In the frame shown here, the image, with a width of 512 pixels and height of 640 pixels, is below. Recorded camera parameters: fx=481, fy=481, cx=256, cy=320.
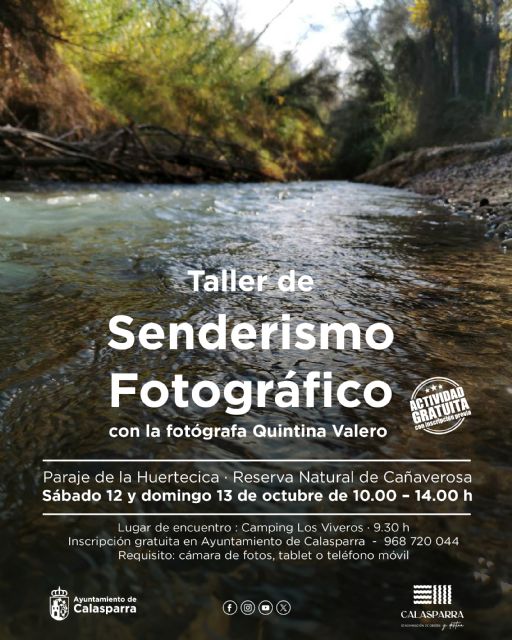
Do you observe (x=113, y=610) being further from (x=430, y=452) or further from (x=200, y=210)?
(x=200, y=210)

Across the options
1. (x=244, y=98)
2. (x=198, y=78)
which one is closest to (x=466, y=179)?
(x=198, y=78)

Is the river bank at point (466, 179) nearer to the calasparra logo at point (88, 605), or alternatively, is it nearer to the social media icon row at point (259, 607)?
the social media icon row at point (259, 607)

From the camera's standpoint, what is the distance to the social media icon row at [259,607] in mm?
662

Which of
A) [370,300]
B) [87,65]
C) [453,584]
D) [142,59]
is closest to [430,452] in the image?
[453,584]

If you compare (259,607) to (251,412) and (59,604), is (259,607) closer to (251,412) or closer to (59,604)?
(59,604)

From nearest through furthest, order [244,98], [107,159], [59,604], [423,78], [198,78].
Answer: [59,604], [107,159], [198,78], [423,78], [244,98]

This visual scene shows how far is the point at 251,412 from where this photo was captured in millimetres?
1135

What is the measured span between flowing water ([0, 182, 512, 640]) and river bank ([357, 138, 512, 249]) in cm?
150

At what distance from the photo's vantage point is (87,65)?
1051 cm

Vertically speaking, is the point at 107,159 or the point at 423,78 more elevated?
the point at 423,78

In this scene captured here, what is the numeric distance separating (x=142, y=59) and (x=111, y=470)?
12732mm

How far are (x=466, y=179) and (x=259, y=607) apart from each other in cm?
857

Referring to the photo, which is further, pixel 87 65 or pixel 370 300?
pixel 87 65

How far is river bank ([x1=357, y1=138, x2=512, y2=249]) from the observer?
178 inches
